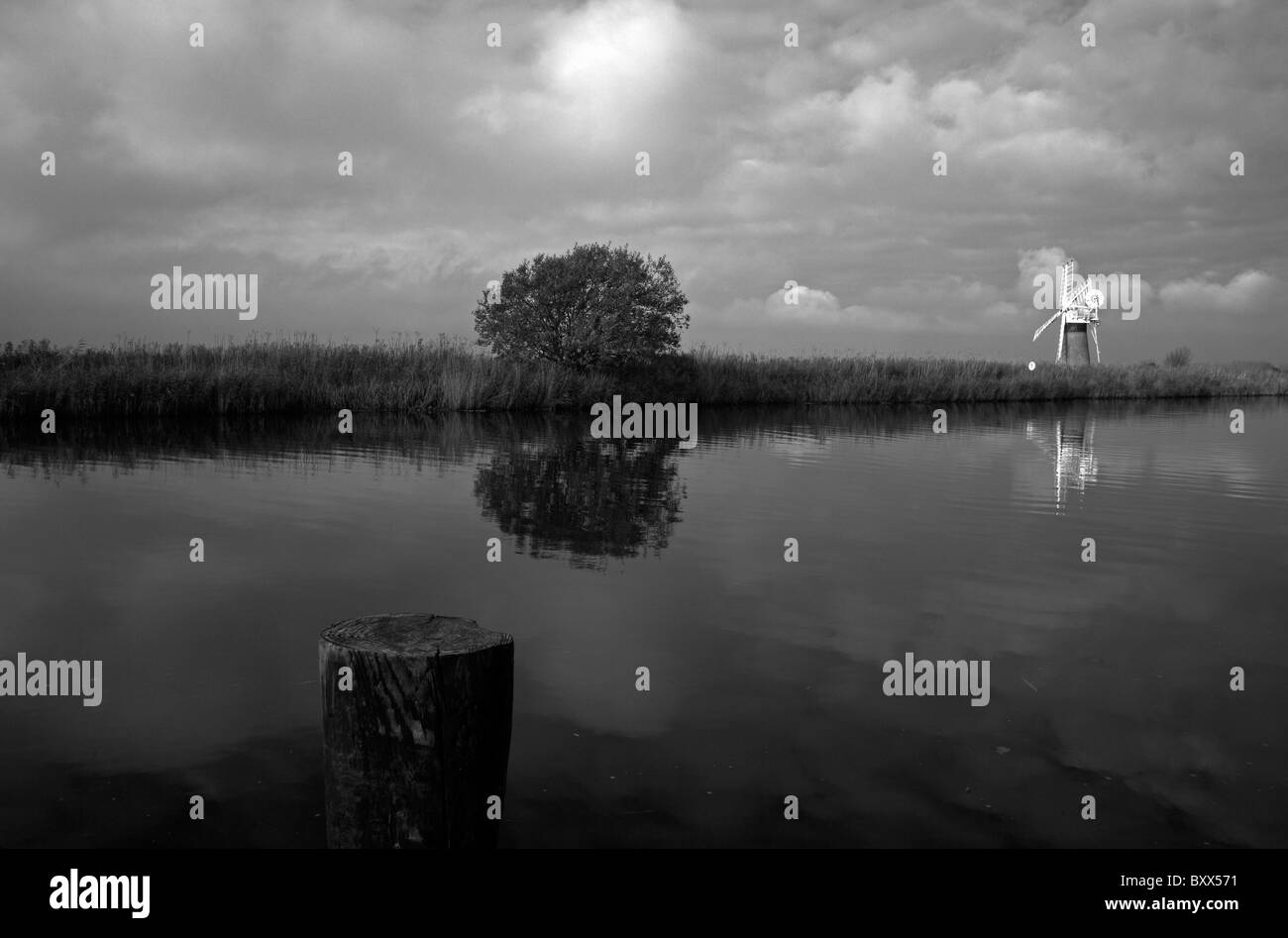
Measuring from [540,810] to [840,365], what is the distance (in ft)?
145

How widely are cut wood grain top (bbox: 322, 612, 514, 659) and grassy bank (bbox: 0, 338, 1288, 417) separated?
1031 inches

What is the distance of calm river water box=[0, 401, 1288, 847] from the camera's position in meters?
4.38

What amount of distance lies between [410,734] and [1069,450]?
21109mm

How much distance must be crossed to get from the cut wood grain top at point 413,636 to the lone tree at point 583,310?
31.3 meters

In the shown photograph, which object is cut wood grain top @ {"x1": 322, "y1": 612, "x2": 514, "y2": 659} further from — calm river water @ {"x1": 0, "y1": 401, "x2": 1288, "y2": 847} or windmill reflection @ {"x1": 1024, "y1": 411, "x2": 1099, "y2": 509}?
windmill reflection @ {"x1": 1024, "y1": 411, "x2": 1099, "y2": 509}

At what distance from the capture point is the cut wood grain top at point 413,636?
3.39 m

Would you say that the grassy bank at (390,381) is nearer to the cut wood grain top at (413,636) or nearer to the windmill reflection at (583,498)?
the windmill reflection at (583,498)

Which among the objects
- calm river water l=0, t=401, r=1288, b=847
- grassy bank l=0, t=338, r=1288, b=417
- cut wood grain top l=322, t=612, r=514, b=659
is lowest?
calm river water l=0, t=401, r=1288, b=847

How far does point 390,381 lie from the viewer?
32.1m

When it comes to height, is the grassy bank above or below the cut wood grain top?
above

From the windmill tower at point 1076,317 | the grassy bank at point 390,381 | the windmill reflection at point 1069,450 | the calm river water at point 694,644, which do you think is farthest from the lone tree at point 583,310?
the windmill tower at point 1076,317

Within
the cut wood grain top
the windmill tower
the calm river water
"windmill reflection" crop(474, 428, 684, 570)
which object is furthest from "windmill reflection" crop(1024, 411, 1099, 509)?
the windmill tower
